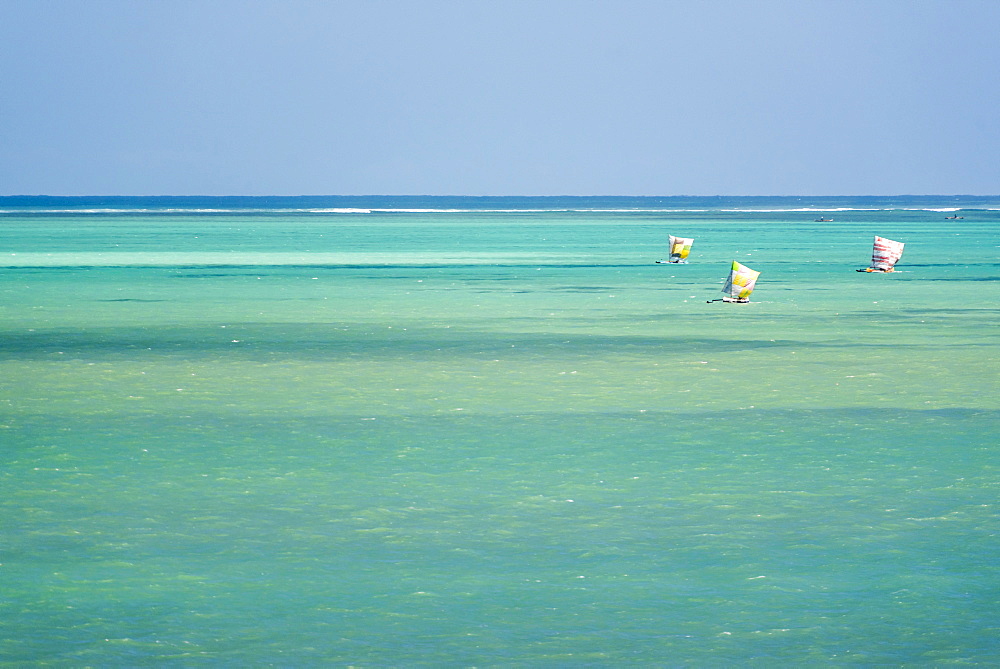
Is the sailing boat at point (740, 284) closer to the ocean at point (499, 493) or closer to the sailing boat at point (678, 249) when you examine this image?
the ocean at point (499, 493)

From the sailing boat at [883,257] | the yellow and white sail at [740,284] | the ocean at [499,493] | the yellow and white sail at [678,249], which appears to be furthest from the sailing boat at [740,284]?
the yellow and white sail at [678,249]

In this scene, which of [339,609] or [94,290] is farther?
[94,290]

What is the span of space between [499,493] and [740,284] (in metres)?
18.4

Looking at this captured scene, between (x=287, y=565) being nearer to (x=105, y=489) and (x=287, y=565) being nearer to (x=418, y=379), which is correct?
(x=105, y=489)

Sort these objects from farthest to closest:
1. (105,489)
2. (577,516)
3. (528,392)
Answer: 1. (528,392)
2. (105,489)
3. (577,516)

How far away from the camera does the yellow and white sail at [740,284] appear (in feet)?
90.7

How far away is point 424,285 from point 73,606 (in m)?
26.3

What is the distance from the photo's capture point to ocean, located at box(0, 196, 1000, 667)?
7.14m

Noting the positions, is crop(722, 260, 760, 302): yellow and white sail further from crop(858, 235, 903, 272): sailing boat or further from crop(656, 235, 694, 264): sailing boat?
crop(656, 235, 694, 264): sailing boat

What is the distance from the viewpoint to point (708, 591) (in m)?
7.79

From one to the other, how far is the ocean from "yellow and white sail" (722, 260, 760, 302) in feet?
14.2

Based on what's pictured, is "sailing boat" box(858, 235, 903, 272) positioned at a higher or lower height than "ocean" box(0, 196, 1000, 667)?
higher

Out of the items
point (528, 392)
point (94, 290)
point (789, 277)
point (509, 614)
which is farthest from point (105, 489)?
point (789, 277)

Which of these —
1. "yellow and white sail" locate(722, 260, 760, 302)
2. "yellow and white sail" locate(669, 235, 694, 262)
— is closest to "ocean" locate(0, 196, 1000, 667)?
"yellow and white sail" locate(722, 260, 760, 302)
